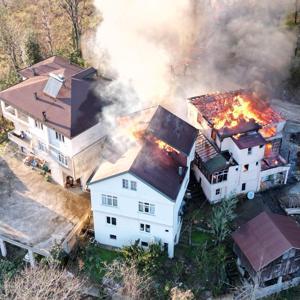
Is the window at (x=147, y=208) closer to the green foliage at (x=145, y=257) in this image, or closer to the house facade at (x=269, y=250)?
the green foliage at (x=145, y=257)

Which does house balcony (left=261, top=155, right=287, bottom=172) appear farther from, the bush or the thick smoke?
the bush

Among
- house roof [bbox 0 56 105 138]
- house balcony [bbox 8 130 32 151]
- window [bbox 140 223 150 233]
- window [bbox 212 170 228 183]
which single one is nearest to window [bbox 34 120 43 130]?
house roof [bbox 0 56 105 138]

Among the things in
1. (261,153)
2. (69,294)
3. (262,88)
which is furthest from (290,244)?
(262,88)

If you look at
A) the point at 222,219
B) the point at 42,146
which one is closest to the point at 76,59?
the point at 42,146

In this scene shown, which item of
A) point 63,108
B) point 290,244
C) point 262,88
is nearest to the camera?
point 290,244

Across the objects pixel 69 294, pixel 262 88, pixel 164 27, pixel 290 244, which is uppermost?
pixel 164 27

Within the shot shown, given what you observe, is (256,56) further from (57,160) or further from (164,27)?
(57,160)
